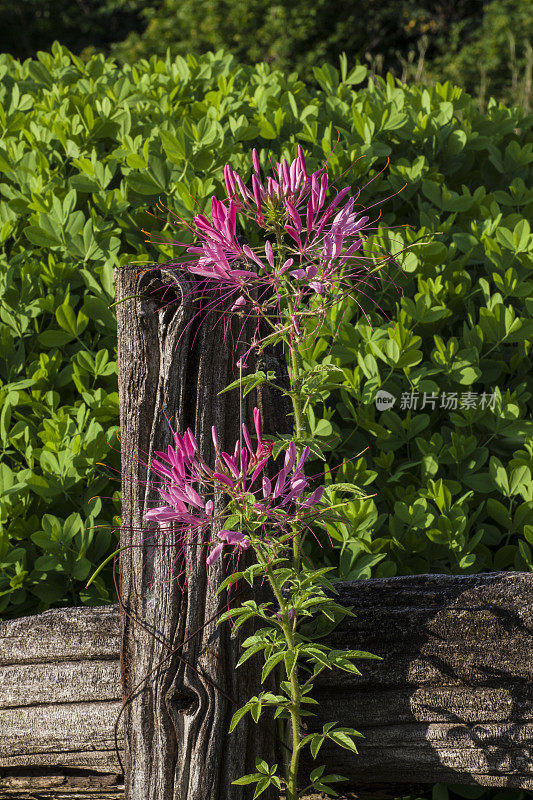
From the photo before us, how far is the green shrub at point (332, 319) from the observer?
1.99 metres

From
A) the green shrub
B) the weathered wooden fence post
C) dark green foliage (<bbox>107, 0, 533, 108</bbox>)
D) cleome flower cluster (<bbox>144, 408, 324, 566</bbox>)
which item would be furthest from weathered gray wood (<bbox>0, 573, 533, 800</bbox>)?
dark green foliage (<bbox>107, 0, 533, 108</bbox>)

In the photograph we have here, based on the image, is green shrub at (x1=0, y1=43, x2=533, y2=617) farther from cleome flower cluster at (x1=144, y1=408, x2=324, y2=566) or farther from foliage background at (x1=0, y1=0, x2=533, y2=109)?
foliage background at (x1=0, y1=0, x2=533, y2=109)

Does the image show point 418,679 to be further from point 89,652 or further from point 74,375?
point 74,375

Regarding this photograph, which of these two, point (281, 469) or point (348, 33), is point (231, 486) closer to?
point (281, 469)

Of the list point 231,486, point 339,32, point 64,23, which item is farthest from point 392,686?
point 64,23

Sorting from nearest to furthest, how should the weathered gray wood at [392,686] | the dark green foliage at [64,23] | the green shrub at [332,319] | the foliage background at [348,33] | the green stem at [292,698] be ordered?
the green stem at [292,698]
the weathered gray wood at [392,686]
the green shrub at [332,319]
the foliage background at [348,33]
the dark green foliage at [64,23]

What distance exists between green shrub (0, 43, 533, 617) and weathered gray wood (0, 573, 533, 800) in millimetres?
221

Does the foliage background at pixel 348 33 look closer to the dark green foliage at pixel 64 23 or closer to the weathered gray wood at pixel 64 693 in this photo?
the dark green foliage at pixel 64 23

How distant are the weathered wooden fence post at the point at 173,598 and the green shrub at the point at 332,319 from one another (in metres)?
0.27

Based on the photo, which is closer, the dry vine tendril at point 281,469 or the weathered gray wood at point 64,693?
the dry vine tendril at point 281,469

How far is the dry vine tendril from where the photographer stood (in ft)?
4.27

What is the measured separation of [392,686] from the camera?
64.1 inches

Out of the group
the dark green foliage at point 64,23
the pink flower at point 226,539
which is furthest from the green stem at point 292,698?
the dark green foliage at point 64,23

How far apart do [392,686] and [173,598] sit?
1.70 feet
